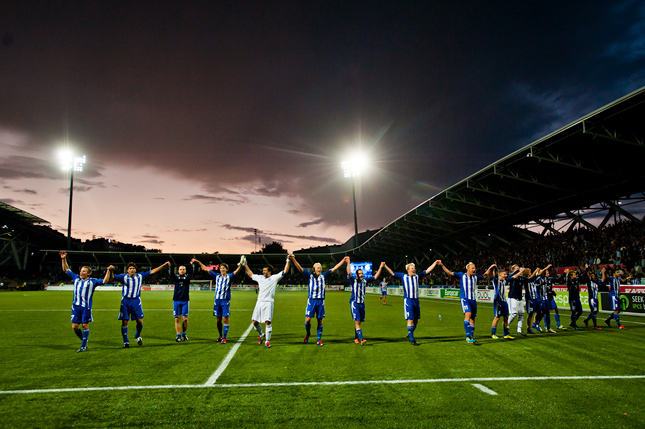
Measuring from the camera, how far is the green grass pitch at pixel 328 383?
14.6ft

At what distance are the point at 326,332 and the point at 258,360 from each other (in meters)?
4.58

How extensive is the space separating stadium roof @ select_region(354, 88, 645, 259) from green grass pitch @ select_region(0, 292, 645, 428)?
13.5 metres

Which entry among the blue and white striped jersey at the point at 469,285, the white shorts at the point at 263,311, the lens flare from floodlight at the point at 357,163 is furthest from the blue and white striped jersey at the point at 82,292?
the lens flare from floodlight at the point at 357,163

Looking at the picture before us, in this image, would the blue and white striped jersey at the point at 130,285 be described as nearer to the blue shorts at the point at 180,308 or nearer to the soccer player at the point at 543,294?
the blue shorts at the point at 180,308

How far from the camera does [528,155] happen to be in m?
22.7

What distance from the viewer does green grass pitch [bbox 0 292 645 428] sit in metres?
4.45

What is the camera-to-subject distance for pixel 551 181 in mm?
26094

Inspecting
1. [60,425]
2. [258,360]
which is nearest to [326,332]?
[258,360]

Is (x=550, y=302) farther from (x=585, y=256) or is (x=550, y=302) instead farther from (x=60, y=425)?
(x=585, y=256)

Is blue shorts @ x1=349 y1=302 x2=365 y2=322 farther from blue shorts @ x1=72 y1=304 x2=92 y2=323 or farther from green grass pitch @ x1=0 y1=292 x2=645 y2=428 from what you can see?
blue shorts @ x1=72 y1=304 x2=92 y2=323

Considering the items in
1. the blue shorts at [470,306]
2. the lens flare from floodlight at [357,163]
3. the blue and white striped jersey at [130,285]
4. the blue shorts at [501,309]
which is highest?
the lens flare from floodlight at [357,163]

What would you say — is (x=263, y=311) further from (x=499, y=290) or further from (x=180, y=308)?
(x=499, y=290)

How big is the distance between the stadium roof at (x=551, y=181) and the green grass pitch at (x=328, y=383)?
13.5 m

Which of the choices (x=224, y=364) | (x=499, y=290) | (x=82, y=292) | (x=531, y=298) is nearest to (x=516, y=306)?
(x=499, y=290)
